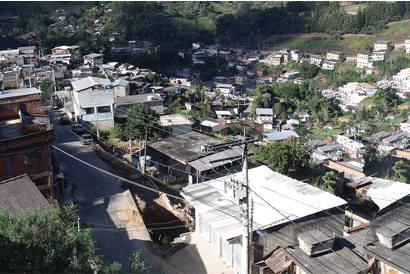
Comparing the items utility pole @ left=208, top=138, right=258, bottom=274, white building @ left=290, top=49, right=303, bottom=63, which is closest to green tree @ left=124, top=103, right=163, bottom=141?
utility pole @ left=208, top=138, right=258, bottom=274

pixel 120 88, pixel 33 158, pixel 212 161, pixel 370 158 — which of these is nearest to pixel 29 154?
pixel 33 158

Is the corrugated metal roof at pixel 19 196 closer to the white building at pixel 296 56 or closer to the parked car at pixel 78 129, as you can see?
the parked car at pixel 78 129

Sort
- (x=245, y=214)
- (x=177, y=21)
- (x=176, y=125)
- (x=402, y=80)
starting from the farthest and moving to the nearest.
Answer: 1. (x=177, y=21)
2. (x=402, y=80)
3. (x=176, y=125)
4. (x=245, y=214)

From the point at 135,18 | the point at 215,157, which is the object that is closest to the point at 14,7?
the point at 135,18

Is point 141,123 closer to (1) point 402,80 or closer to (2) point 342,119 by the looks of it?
(2) point 342,119

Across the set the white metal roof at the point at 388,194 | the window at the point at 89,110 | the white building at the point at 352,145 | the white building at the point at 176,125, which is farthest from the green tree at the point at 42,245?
the white building at the point at 352,145

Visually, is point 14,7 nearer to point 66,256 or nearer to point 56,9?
point 56,9
